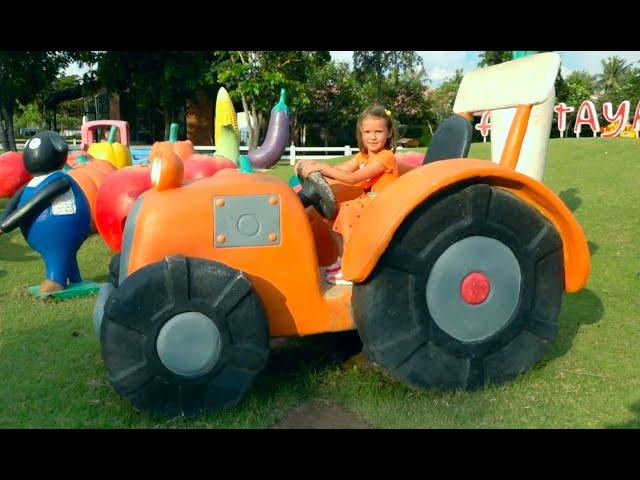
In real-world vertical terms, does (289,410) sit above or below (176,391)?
below

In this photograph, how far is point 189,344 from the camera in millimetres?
2646

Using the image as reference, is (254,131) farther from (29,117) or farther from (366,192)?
(29,117)

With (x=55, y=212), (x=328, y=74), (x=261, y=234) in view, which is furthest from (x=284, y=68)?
(x=261, y=234)

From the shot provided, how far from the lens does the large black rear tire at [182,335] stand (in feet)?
8.57

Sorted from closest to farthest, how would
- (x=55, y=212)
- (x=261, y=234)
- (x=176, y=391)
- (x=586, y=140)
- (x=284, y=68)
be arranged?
(x=176, y=391) < (x=261, y=234) < (x=55, y=212) < (x=586, y=140) < (x=284, y=68)

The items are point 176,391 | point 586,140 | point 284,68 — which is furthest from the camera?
point 284,68

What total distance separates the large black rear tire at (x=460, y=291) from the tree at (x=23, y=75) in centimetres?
2324

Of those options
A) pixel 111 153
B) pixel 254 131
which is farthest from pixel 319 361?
pixel 254 131

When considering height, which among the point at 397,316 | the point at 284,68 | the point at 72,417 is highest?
the point at 284,68

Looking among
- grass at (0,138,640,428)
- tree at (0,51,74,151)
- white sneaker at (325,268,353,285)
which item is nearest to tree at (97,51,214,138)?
tree at (0,51,74,151)

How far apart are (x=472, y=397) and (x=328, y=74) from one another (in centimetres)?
3374

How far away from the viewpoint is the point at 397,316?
2.83m

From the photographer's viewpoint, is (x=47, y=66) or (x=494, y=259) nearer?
(x=494, y=259)

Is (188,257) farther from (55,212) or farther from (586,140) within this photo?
(586,140)
